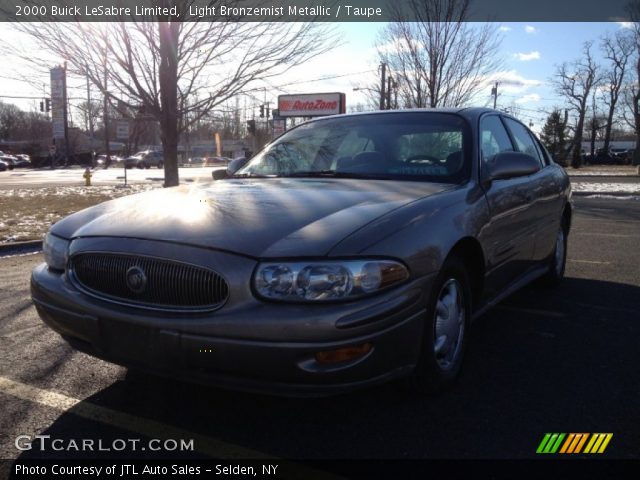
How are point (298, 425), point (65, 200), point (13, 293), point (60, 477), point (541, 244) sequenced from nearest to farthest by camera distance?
point (60, 477) < point (298, 425) < point (541, 244) < point (13, 293) < point (65, 200)

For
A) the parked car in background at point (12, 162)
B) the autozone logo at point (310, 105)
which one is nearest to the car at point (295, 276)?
the autozone logo at point (310, 105)

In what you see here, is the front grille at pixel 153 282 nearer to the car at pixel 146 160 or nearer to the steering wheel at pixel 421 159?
the steering wheel at pixel 421 159

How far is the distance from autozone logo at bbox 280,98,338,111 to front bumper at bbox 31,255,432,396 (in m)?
26.0

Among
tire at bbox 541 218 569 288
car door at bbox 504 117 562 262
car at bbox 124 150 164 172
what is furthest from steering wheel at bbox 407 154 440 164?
car at bbox 124 150 164 172

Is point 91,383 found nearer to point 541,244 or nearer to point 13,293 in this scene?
point 13,293

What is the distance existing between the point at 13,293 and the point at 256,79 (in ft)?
18.9

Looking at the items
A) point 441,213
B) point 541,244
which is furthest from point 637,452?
point 541,244

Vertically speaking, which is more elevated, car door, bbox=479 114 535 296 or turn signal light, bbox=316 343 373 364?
car door, bbox=479 114 535 296

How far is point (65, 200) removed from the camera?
14.1 m

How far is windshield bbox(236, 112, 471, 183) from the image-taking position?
351 centimetres

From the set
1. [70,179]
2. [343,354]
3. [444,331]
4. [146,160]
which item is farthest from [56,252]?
[146,160]

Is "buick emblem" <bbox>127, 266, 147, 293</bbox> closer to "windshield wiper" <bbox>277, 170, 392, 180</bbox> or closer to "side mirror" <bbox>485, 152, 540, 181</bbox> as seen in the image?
→ "windshield wiper" <bbox>277, 170, 392, 180</bbox>

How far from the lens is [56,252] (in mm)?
2861

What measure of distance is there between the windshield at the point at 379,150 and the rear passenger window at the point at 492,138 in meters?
0.18
